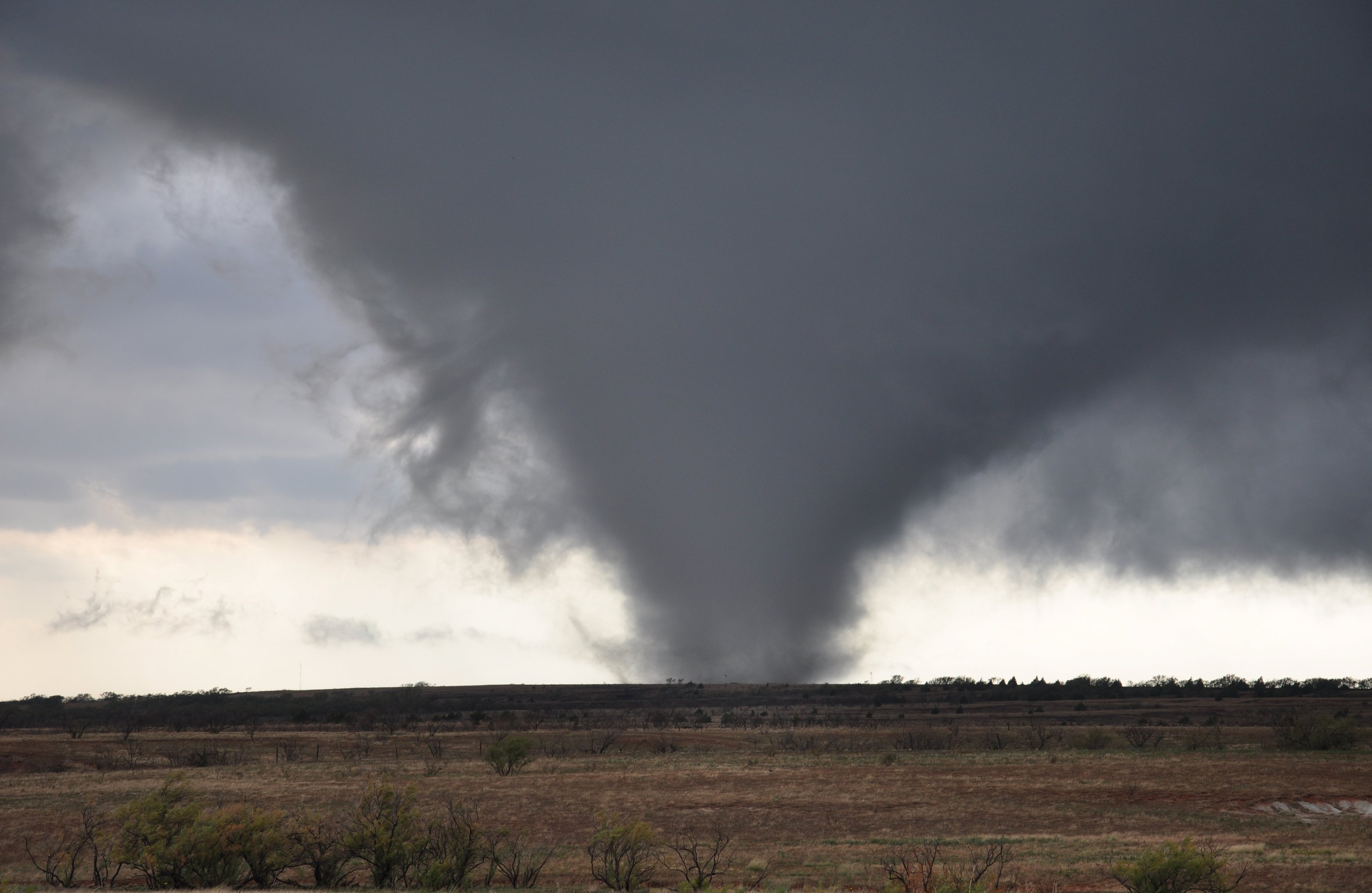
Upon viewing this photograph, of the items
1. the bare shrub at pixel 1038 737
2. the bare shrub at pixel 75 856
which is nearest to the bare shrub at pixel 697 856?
the bare shrub at pixel 75 856

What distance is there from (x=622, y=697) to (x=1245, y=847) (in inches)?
6405

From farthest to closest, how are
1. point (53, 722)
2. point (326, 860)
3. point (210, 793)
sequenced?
1. point (53, 722)
2. point (210, 793)
3. point (326, 860)

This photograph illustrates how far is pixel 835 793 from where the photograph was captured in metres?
42.7

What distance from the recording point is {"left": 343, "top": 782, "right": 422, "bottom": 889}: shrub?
24.4 metres

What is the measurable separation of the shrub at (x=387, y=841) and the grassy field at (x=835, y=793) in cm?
377

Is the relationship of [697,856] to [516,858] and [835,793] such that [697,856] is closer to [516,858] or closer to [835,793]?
[516,858]

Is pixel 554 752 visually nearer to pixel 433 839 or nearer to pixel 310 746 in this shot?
pixel 310 746

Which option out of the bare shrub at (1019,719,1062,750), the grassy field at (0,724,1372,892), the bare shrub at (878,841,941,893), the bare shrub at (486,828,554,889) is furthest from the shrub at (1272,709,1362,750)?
the bare shrub at (486,828,554,889)

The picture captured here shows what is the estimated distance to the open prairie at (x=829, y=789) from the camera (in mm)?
27438

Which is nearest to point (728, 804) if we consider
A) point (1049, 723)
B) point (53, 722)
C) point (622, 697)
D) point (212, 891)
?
point (212, 891)

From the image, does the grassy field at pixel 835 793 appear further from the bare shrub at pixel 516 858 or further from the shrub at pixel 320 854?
the shrub at pixel 320 854

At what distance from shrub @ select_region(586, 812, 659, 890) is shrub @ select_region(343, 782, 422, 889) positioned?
16.0 ft

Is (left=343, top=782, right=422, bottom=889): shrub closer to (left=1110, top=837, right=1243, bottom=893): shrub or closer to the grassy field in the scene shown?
the grassy field

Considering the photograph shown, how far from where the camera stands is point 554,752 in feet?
216
